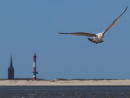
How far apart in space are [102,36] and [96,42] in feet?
6.01

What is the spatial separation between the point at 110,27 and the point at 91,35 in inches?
69.0

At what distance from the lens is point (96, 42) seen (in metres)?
53.2

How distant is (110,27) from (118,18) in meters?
1.02

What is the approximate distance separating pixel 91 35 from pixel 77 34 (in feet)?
6.18

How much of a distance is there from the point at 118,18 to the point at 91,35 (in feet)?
8.88

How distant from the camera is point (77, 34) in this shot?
178ft

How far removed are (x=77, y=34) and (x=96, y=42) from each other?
193 cm

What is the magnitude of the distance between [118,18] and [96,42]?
3399 millimetres

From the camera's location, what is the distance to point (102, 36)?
54.8 meters

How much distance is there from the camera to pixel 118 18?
181 ft
